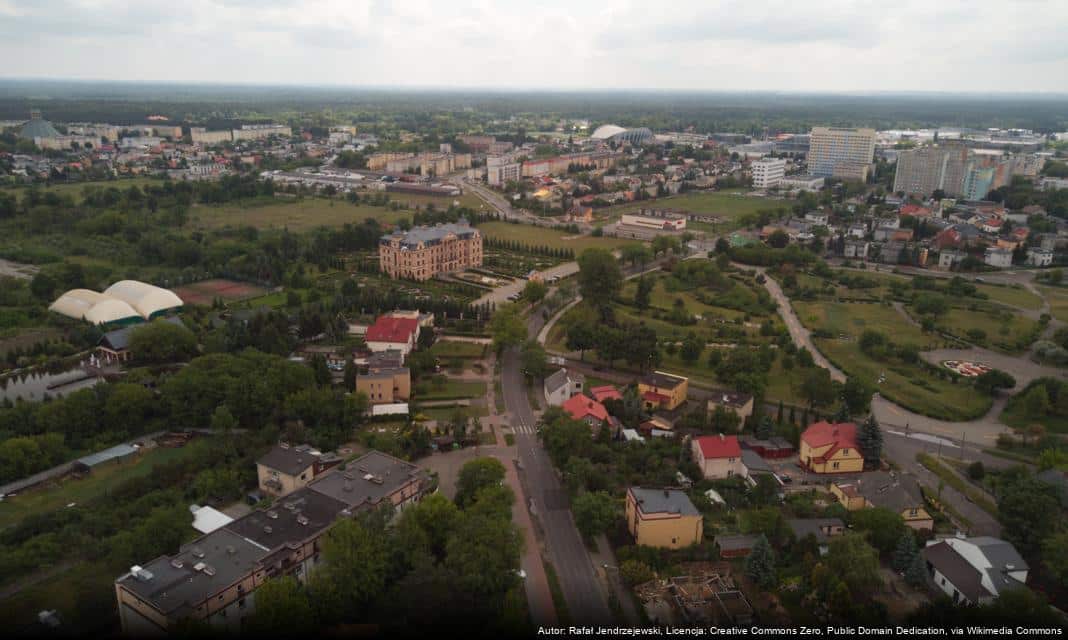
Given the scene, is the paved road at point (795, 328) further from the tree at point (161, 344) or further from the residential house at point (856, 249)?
the tree at point (161, 344)

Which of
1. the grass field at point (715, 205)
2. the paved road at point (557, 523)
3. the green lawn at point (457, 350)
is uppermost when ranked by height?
the grass field at point (715, 205)

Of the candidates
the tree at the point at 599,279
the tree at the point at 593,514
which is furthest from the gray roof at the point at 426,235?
the tree at the point at 593,514

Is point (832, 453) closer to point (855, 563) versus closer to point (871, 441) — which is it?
point (871, 441)

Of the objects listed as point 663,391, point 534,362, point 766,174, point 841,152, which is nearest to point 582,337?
point 534,362

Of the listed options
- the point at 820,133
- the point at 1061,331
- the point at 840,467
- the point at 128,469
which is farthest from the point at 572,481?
the point at 820,133

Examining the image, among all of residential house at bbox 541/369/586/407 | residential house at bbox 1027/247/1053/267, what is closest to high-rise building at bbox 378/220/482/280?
residential house at bbox 541/369/586/407

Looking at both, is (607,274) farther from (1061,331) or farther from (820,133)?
(820,133)

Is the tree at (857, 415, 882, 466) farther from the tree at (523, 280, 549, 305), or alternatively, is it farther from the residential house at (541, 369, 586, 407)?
the tree at (523, 280, 549, 305)
